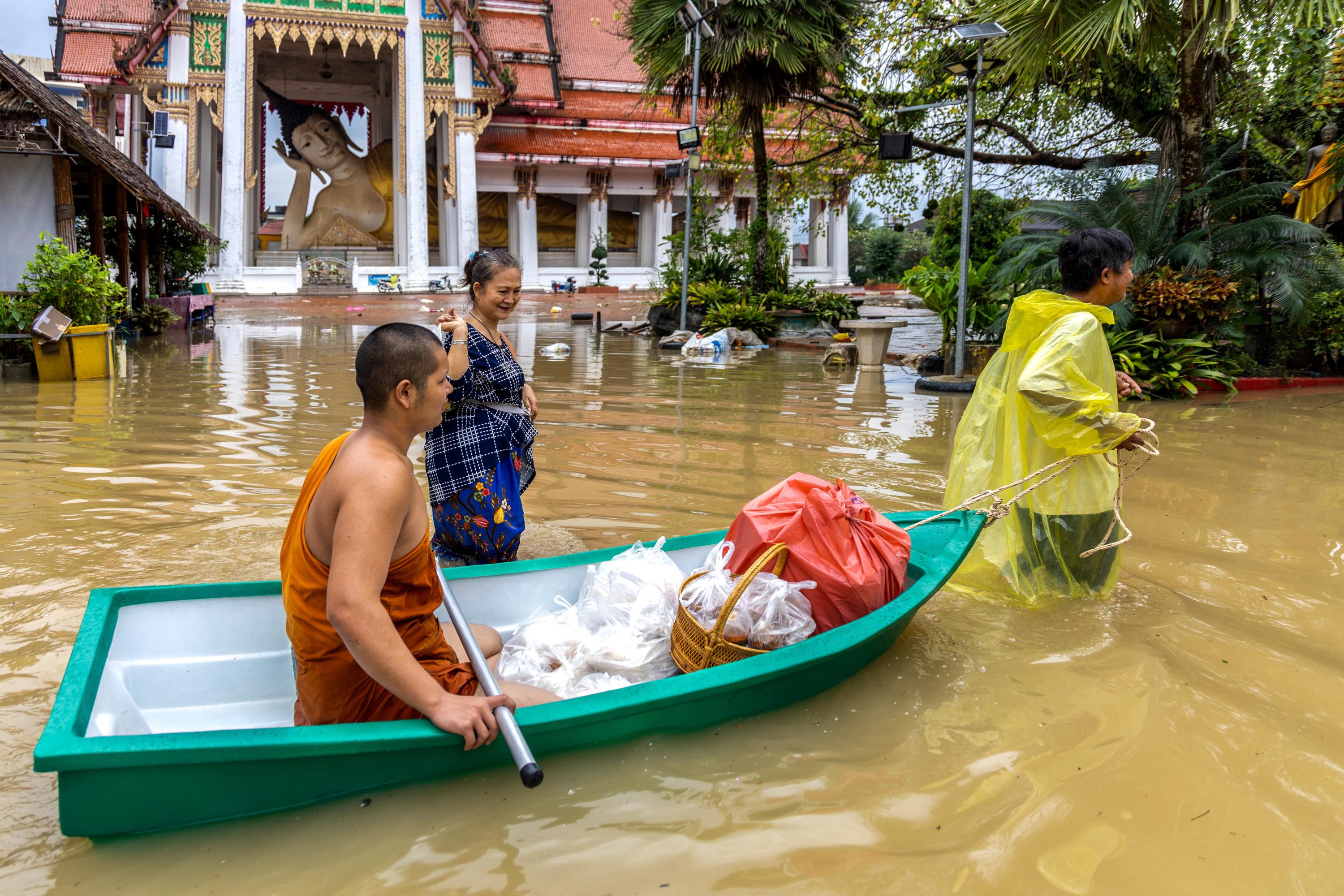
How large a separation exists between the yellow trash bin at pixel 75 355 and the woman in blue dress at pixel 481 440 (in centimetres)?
805

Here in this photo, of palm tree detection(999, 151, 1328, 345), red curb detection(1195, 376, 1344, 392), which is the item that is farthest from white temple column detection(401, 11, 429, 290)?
red curb detection(1195, 376, 1344, 392)

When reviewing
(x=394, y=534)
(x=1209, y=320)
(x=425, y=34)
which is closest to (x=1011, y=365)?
(x=394, y=534)

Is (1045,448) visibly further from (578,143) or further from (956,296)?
(578,143)

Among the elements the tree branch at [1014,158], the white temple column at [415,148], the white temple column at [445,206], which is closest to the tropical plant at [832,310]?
the tree branch at [1014,158]

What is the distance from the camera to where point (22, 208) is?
12102 millimetres

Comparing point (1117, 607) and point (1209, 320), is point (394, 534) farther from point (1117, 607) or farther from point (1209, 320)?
point (1209, 320)

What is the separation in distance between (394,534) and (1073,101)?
13.3 m

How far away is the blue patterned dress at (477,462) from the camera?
347 centimetres

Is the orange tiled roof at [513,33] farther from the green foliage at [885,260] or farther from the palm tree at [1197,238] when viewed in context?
the palm tree at [1197,238]

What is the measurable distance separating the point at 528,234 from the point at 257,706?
89.0 ft

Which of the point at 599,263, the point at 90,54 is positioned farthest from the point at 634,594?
the point at 90,54

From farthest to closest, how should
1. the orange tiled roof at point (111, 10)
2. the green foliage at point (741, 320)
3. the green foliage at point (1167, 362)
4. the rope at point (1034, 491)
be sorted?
1. the orange tiled roof at point (111, 10)
2. the green foliage at point (741, 320)
3. the green foliage at point (1167, 362)
4. the rope at point (1034, 491)

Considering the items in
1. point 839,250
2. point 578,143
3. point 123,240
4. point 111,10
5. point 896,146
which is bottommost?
point 123,240

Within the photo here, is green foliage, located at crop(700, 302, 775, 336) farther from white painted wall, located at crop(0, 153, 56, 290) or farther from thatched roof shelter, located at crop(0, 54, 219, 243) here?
white painted wall, located at crop(0, 153, 56, 290)
